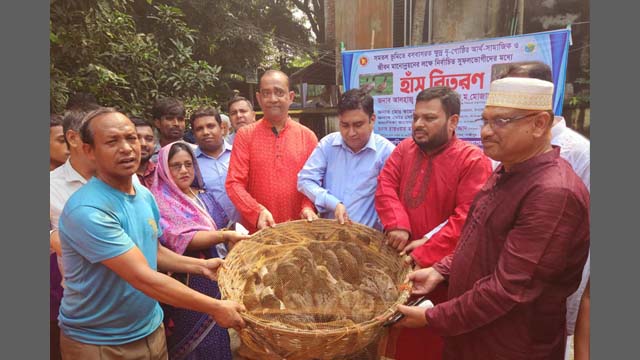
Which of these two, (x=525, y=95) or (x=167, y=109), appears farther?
(x=167, y=109)

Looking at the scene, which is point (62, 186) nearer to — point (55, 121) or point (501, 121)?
point (55, 121)

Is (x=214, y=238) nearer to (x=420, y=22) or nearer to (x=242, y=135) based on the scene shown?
(x=242, y=135)

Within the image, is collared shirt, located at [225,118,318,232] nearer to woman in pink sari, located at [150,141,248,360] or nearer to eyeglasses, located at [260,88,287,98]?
eyeglasses, located at [260,88,287,98]

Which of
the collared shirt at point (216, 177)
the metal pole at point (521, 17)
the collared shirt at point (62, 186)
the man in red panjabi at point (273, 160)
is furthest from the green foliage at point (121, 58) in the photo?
the metal pole at point (521, 17)

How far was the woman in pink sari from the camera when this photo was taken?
71.4 inches

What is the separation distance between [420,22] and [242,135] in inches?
63.1

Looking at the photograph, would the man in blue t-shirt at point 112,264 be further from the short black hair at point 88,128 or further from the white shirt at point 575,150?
the white shirt at point 575,150

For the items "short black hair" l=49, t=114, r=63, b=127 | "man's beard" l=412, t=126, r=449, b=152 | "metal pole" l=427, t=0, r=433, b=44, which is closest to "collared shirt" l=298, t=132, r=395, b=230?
"man's beard" l=412, t=126, r=449, b=152

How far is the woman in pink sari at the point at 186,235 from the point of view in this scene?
1.81m

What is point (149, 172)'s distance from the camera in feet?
6.73

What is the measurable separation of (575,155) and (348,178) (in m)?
0.93

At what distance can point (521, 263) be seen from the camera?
3.40 ft

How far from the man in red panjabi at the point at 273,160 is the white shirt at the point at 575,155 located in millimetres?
1159

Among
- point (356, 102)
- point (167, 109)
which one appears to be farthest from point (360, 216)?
point (167, 109)
